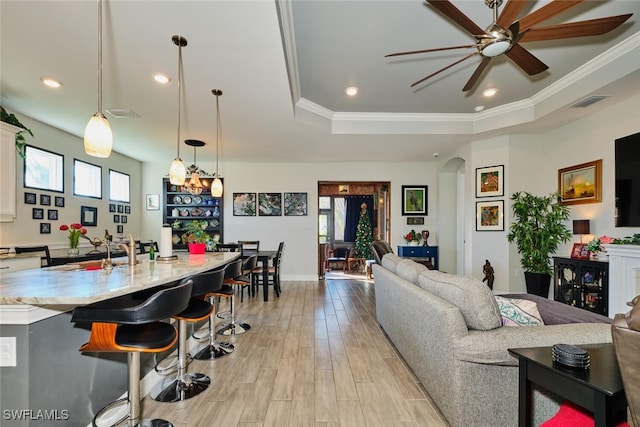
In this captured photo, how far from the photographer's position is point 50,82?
3098mm

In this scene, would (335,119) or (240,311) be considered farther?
(335,119)

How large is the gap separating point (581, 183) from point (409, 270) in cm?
350

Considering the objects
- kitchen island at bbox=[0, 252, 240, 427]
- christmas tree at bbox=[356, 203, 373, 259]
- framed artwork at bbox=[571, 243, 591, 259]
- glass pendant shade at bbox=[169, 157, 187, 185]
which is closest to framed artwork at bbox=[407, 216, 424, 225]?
christmas tree at bbox=[356, 203, 373, 259]

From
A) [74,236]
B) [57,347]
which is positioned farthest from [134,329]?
[74,236]

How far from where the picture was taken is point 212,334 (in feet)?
9.42

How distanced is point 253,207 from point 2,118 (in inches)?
166

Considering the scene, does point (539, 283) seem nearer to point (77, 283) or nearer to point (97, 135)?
point (77, 283)

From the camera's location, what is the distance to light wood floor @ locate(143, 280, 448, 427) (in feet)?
6.31

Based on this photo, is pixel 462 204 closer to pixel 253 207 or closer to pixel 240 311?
pixel 253 207

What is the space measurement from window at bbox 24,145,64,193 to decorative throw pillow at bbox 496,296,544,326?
5855mm

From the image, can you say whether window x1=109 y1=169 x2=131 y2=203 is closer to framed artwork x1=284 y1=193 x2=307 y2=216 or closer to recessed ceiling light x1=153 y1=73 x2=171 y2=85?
framed artwork x1=284 y1=193 x2=307 y2=216

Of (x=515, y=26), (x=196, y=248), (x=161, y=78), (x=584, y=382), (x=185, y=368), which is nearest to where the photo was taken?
(x=584, y=382)

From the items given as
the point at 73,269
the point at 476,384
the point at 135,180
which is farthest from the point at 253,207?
the point at 476,384

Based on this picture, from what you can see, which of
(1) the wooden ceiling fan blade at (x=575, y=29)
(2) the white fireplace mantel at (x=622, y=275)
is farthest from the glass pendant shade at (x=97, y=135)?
(2) the white fireplace mantel at (x=622, y=275)
